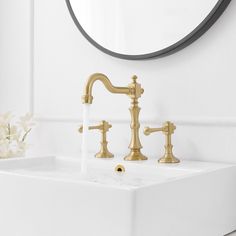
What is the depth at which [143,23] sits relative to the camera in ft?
5.22

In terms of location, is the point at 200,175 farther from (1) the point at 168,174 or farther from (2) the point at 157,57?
(2) the point at 157,57

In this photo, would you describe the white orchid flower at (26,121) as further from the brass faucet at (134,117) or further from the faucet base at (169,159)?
the faucet base at (169,159)

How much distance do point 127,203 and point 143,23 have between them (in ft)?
2.54

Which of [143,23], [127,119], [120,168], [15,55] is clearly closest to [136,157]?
[120,168]

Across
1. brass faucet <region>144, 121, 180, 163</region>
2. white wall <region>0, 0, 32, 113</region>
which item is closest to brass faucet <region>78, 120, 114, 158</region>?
brass faucet <region>144, 121, 180, 163</region>

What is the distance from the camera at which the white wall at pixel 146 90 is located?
1.44 m

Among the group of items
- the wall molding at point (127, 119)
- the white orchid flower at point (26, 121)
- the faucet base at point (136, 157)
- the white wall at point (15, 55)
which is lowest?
the faucet base at point (136, 157)

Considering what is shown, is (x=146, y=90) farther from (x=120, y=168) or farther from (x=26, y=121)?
(x=26, y=121)

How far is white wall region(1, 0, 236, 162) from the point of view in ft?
4.72

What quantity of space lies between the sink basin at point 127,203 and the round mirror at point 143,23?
39 cm

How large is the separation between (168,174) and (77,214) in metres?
0.38

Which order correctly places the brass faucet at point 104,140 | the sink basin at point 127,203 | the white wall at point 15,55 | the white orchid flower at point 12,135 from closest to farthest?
the sink basin at point 127,203 → the brass faucet at point 104,140 → the white orchid flower at point 12,135 → the white wall at point 15,55

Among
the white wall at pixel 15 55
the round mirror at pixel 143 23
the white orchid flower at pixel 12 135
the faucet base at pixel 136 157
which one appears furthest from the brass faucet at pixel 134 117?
the white wall at pixel 15 55

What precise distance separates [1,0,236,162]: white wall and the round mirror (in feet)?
0.13
